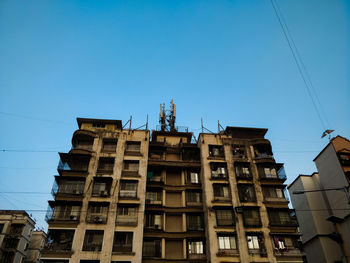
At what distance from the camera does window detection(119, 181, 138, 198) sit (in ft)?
123

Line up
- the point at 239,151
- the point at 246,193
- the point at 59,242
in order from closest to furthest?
the point at 59,242 < the point at 246,193 < the point at 239,151

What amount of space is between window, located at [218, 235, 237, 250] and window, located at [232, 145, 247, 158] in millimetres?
13194

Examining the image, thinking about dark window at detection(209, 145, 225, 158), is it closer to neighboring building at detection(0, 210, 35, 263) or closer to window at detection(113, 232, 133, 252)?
window at detection(113, 232, 133, 252)

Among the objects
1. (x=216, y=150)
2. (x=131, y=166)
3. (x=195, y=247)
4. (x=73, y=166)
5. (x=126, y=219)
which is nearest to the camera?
(x=126, y=219)

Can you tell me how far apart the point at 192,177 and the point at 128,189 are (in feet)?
34.3

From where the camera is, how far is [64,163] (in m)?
40.0

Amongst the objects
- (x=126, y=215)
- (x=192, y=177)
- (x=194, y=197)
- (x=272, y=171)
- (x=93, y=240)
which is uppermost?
(x=272, y=171)

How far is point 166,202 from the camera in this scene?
40000 mm

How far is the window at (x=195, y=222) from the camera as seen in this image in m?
37.6

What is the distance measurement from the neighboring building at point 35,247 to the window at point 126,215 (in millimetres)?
44309

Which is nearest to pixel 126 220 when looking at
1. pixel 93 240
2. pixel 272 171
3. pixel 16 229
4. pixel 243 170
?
pixel 93 240

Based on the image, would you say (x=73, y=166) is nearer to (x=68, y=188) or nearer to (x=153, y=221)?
(x=68, y=188)

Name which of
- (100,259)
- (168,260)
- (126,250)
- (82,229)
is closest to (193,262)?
(168,260)

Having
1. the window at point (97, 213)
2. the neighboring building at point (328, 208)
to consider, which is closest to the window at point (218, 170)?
the neighboring building at point (328, 208)
